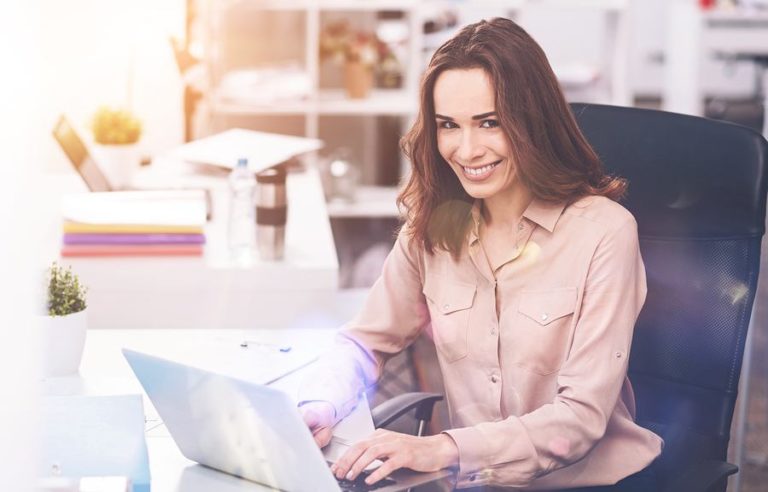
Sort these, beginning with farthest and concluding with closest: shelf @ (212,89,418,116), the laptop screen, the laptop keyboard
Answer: shelf @ (212,89,418,116), the laptop screen, the laptop keyboard

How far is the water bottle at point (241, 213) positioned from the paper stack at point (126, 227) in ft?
0.24

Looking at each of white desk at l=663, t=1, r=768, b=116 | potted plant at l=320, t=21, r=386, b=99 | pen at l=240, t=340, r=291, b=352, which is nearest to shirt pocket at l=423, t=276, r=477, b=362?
pen at l=240, t=340, r=291, b=352

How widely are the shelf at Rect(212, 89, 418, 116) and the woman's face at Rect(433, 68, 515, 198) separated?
8.63 ft

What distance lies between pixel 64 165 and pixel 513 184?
6.55ft

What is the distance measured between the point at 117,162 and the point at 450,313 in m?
1.55

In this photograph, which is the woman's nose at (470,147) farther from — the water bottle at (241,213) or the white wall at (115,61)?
the white wall at (115,61)

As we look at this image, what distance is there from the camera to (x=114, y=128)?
115 inches

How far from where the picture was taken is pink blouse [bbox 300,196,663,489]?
1428 millimetres

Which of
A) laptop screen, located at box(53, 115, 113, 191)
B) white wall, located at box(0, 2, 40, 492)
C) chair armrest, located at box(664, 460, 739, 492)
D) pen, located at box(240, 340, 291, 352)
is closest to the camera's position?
white wall, located at box(0, 2, 40, 492)

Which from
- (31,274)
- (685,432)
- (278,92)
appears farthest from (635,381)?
(278,92)

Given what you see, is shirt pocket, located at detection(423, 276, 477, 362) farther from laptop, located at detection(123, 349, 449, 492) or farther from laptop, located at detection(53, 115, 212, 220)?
laptop, located at detection(53, 115, 212, 220)

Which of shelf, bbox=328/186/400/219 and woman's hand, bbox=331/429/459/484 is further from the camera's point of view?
shelf, bbox=328/186/400/219

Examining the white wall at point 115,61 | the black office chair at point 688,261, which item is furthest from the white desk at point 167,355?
the white wall at point 115,61

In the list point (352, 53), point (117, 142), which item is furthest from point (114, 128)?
point (352, 53)
